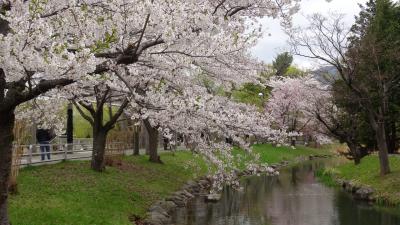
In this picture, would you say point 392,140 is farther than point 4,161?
Yes

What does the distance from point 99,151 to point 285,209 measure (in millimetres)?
8163

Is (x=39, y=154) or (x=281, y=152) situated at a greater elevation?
A: (x=39, y=154)

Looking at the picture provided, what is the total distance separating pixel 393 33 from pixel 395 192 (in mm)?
12477

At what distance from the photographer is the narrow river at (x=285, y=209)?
16516 millimetres

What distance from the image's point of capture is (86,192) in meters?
14.9

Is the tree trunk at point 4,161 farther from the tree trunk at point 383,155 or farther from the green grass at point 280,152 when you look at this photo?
the green grass at point 280,152

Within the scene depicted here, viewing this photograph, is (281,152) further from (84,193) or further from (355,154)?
(84,193)

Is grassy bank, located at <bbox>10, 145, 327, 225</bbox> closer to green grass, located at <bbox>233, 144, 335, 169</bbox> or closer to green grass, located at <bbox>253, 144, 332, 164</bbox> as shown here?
green grass, located at <bbox>233, 144, 335, 169</bbox>

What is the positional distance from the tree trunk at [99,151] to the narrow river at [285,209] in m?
4.16

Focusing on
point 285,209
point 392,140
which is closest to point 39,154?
point 285,209

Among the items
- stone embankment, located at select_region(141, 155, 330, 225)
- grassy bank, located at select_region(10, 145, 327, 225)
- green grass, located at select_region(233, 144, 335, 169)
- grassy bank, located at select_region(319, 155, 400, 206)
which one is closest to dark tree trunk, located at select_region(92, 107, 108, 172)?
grassy bank, located at select_region(10, 145, 327, 225)

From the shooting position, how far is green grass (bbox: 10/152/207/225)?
1173cm

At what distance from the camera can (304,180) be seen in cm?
2998

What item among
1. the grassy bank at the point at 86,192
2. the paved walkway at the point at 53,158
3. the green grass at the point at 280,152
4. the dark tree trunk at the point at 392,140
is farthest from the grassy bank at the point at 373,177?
the paved walkway at the point at 53,158
